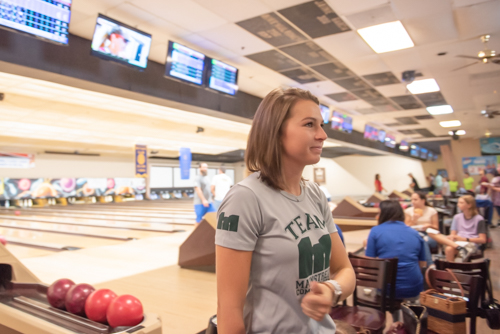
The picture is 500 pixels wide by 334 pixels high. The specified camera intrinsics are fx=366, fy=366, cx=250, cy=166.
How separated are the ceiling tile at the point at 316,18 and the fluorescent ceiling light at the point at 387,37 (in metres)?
0.40

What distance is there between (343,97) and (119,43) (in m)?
6.15

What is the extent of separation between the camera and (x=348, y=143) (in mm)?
13727

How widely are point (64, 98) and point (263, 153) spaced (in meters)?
8.09

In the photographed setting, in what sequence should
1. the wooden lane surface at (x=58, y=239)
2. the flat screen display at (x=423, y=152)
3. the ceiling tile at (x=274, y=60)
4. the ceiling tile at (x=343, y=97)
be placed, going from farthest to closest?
1. the flat screen display at (x=423, y=152)
2. the ceiling tile at (x=343, y=97)
3. the wooden lane surface at (x=58, y=239)
4. the ceiling tile at (x=274, y=60)

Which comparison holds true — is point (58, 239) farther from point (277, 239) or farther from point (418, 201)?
point (277, 239)

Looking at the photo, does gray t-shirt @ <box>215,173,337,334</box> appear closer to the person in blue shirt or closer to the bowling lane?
the person in blue shirt

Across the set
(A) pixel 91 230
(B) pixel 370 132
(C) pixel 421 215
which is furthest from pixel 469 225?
(B) pixel 370 132

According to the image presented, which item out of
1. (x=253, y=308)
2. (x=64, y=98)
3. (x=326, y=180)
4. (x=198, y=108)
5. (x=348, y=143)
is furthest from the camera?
(x=326, y=180)

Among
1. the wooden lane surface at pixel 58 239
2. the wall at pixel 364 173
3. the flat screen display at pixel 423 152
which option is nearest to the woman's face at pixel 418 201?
the wooden lane surface at pixel 58 239

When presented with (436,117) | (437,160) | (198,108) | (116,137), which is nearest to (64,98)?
(198,108)

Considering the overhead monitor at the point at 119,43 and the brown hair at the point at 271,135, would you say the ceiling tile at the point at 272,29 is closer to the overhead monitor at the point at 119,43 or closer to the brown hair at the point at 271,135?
the overhead monitor at the point at 119,43

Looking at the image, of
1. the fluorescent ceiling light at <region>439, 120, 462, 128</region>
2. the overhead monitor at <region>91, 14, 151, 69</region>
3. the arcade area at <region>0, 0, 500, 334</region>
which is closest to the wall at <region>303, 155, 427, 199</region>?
the fluorescent ceiling light at <region>439, 120, 462, 128</region>

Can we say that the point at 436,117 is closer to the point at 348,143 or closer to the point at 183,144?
the point at 348,143

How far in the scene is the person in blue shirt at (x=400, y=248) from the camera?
2656 mm
